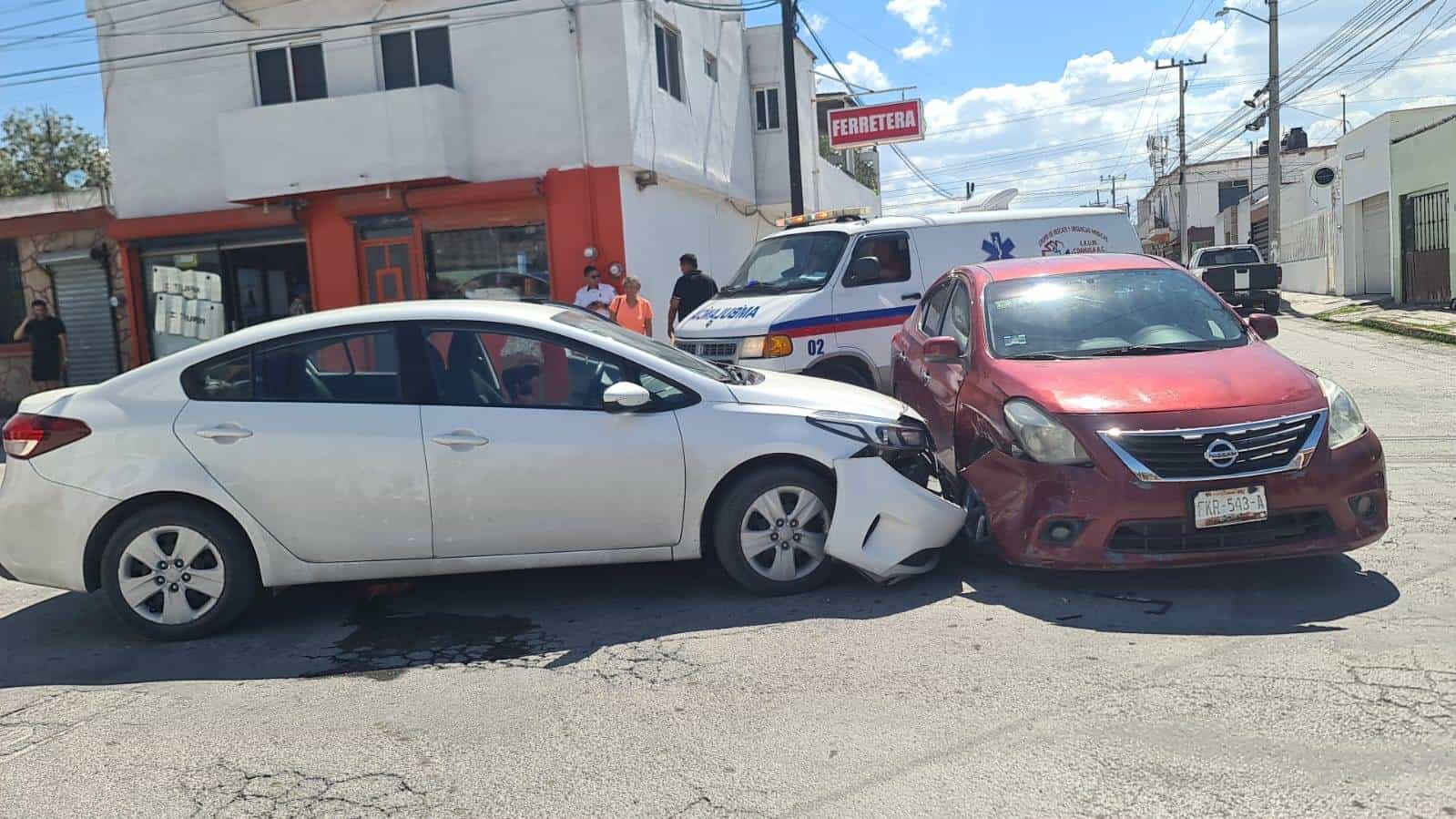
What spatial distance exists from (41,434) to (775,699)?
12.3 feet

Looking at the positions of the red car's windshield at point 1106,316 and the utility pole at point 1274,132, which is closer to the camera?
the red car's windshield at point 1106,316

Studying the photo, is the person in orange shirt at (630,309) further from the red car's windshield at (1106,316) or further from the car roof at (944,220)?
the red car's windshield at (1106,316)

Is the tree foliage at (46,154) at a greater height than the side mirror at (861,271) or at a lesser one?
greater

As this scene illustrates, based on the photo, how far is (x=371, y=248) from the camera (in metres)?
17.3

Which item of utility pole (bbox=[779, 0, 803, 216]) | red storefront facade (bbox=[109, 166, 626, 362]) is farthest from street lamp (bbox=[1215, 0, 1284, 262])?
red storefront facade (bbox=[109, 166, 626, 362])

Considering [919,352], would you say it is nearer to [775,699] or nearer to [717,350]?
[717,350]

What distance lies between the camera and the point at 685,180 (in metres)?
18.8

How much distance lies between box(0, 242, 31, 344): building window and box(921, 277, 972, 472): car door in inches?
682

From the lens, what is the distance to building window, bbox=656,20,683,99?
18.1 m

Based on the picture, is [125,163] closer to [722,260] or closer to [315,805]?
[722,260]

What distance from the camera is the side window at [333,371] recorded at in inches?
216

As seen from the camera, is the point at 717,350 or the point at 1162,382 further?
the point at 717,350

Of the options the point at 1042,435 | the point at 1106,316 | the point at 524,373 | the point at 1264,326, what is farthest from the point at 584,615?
the point at 1264,326

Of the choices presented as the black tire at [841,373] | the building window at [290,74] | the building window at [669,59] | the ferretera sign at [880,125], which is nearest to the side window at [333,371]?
the black tire at [841,373]
